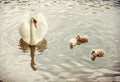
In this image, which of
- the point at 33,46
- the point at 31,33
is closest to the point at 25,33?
the point at 31,33

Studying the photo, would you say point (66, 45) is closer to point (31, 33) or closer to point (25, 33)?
point (31, 33)

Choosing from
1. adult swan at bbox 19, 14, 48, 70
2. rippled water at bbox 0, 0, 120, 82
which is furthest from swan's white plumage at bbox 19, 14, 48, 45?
rippled water at bbox 0, 0, 120, 82

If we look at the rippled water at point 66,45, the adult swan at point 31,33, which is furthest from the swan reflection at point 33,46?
the rippled water at point 66,45

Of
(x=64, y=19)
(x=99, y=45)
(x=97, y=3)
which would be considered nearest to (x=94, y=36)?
(x=99, y=45)

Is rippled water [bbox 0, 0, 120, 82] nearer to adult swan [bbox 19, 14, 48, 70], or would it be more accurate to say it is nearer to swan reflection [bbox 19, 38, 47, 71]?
swan reflection [bbox 19, 38, 47, 71]

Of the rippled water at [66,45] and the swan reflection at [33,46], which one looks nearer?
the rippled water at [66,45]

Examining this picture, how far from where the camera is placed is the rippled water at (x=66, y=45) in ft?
20.9

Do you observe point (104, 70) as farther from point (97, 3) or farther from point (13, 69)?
point (97, 3)

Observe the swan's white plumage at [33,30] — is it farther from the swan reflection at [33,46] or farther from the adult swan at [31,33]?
the swan reflection at [33,46]

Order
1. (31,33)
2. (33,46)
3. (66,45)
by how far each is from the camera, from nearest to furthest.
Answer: (66,45) < (31,33) < (33,46)

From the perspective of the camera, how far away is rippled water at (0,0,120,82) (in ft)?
20.9

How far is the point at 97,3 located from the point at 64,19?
2.55 metres

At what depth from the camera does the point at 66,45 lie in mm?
7773

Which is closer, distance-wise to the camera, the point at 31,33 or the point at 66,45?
the point at 66,45
